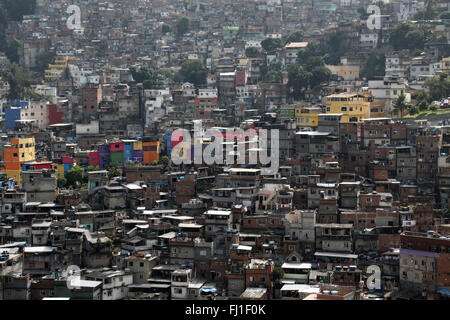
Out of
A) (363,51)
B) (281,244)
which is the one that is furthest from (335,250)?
(363,51)

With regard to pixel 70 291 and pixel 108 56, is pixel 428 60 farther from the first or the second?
pixel 70 291

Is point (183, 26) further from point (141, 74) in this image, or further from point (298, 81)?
point (298, 81)

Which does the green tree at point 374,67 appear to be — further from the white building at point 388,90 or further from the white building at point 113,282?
the white building at point 113,282

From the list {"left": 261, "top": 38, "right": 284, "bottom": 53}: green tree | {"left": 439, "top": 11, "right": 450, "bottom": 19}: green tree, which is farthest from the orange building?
{"left": 439, "top": 11, "right": 450, "bottom": 19}: green tree

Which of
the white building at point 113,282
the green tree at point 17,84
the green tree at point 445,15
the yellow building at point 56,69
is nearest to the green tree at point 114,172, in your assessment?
the white building at point 113,282

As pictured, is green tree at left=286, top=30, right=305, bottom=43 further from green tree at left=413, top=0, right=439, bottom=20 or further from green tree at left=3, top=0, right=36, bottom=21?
green tree at left=3, top=0, right=36, bottom=21

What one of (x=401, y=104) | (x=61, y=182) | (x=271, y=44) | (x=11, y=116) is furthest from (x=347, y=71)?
(x=61, y=182)
